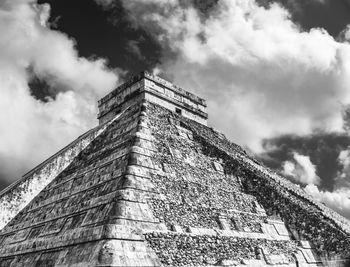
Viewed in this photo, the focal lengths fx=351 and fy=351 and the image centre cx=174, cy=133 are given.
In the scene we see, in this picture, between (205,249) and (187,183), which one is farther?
(187,183)

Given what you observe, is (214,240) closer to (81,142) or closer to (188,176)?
(188,176)

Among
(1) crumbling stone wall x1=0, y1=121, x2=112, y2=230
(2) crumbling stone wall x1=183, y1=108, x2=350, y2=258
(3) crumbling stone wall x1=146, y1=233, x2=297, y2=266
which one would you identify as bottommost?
(3) crumbling stone wall x1=146, y1=233, x2=297, y2=266

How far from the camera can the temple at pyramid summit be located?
823cm

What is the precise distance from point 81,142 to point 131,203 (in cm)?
632

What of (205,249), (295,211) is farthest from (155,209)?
(295,211)

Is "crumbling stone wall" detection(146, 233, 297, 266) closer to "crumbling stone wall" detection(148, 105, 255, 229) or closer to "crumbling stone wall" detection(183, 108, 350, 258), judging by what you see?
"crumbling stone wall" detection(148, 105, 255, 229)

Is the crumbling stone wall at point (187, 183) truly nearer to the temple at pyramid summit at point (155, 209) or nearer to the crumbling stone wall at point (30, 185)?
the temple at pyramid summit at point (155, 209)

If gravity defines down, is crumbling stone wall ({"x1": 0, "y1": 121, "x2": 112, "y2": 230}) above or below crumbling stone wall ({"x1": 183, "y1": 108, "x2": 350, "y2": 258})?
above

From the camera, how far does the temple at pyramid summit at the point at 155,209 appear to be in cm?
823

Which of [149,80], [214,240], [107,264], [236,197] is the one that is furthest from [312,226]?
[149,80]

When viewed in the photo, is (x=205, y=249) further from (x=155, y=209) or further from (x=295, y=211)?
(x=295, y=211)

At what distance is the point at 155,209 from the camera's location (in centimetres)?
910

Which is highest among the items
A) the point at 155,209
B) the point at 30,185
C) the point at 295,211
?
the point at 30,185

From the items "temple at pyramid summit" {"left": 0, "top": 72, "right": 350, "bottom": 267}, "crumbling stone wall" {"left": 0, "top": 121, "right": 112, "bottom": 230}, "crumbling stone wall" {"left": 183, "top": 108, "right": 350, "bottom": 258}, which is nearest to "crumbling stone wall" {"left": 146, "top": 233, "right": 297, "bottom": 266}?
"temple at pyramid summit" {"left": 0, "top": 72, "right": 350, "bottom": 267}
